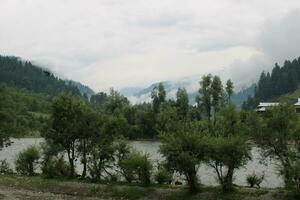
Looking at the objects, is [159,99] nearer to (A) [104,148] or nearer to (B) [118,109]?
(B) [118,109]

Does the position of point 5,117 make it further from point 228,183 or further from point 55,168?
point 228,183

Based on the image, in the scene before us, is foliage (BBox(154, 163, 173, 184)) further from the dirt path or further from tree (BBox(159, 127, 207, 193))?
the dirt path

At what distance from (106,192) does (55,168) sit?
462 inches

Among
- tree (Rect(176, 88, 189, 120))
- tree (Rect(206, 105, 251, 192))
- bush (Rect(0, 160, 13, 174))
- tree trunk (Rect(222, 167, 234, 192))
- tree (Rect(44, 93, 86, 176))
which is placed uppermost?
tree (Rect(176, 88, 189, 120))

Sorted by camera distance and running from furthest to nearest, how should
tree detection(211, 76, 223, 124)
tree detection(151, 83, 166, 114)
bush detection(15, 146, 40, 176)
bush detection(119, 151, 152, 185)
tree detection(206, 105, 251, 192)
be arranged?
tree detection(151, 83, 166, 114), tree detection(211, 76, 223, 124), bush detection(15, 146, 40, 176), bush detection(119, 151, 152, 185), tree detection(206, 105, 251, 192)

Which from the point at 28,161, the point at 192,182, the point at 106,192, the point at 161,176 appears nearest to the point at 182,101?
the point at 28,161

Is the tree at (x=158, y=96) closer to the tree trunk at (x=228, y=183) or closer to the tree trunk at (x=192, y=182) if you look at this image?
the tree trunk at (x=192, y=182)

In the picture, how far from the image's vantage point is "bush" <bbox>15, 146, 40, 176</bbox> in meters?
60.7

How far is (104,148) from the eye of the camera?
181 feet

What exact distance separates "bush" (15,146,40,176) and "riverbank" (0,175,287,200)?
5590 mm

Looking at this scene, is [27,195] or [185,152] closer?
[185,152]

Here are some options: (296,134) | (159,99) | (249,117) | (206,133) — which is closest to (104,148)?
(206,133)

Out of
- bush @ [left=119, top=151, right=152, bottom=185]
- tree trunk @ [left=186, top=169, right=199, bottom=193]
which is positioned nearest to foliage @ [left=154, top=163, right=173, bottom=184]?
bush @ [left=119, top=151, right=152, bottom=185]

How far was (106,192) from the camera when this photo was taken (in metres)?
49.2
